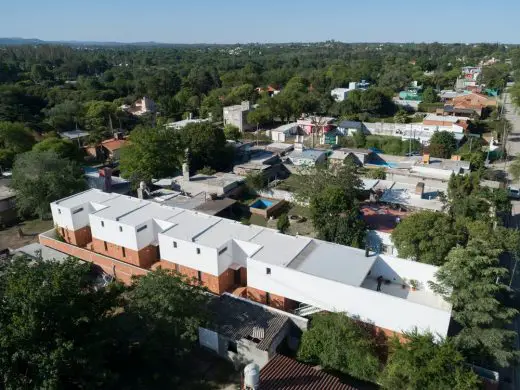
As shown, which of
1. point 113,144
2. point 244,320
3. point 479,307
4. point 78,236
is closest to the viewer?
point 479,307

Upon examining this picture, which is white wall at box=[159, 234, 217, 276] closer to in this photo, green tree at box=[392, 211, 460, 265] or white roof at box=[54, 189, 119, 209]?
white roof at box=[54, 189, 119, 209]

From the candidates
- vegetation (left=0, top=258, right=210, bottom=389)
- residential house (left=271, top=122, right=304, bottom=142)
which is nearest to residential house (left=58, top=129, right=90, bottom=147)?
residential house (left=271, top=122, right=304, bottom=142)

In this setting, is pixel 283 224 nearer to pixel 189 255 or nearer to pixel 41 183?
pixel 189 255

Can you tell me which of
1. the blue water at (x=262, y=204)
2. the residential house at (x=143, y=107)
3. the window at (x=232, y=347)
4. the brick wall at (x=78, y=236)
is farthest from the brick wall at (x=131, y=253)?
the residential house at (x=143, y=107)

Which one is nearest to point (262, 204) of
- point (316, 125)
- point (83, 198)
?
point (83, 198)

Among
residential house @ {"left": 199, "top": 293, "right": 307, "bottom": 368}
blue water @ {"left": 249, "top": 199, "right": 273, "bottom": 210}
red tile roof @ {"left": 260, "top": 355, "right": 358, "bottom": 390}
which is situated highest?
red tile roof @ {"left": 260, "top": 355, "right": 358, "bottom": 390}

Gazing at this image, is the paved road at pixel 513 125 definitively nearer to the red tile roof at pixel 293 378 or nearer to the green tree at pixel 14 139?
the red tile roof at pixel 293 378
